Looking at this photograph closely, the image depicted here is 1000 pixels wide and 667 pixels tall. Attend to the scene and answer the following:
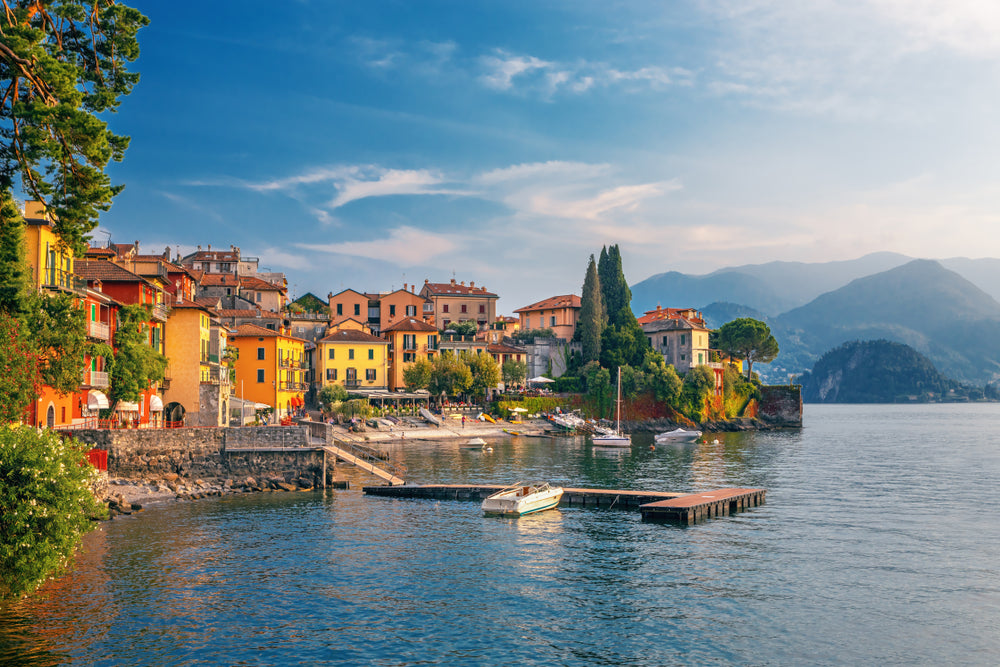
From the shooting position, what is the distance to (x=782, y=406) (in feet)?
440

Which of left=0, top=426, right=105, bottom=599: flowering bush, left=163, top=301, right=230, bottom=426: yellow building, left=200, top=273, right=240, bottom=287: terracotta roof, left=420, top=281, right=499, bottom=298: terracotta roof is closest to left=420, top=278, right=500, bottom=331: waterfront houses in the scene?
left=420, top=281, right=499, bottom=298: terracotta roof

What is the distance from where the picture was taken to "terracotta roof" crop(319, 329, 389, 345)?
359 feet

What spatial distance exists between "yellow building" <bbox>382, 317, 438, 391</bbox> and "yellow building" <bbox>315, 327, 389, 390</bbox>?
3619 millimetres

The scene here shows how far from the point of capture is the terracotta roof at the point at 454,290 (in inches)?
5477

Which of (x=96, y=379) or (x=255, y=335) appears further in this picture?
(x=255, y=335)

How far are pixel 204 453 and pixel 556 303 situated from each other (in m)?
94.3

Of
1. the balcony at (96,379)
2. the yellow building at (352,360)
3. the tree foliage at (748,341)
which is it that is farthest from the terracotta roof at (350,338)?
the tree foliage at (748,341)

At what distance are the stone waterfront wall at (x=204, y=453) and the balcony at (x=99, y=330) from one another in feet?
20.6

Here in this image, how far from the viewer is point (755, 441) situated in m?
102

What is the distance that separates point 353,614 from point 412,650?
3.96 m

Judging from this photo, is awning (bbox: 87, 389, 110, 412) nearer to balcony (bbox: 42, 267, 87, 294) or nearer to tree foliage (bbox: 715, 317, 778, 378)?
balcony (bbox: 42, 267, 87, 294)

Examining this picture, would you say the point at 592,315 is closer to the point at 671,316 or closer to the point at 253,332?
the point at 671,316

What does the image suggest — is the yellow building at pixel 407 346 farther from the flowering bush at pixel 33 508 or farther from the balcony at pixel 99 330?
the flowering bush at pixel 33 508

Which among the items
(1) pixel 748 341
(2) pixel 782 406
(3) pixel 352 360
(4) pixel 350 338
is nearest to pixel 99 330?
(3) pixel 352 360
